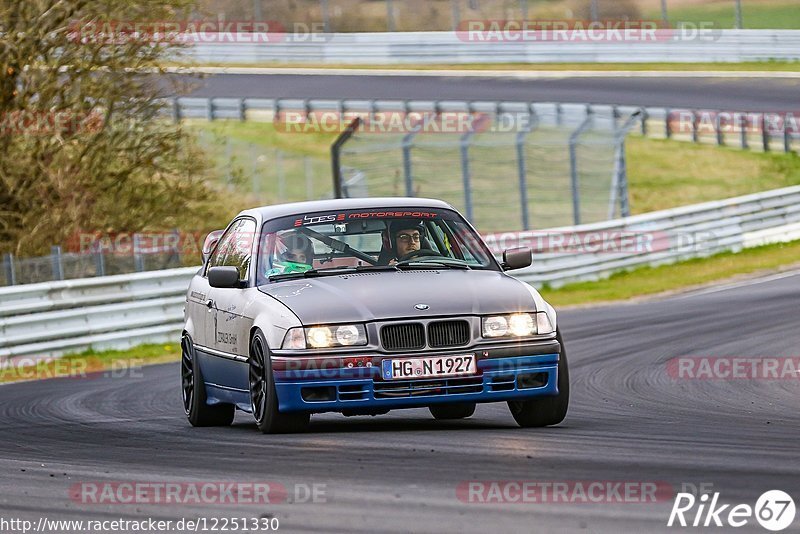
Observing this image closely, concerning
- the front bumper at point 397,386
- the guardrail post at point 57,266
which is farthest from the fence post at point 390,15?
the front bumper at point 397,386

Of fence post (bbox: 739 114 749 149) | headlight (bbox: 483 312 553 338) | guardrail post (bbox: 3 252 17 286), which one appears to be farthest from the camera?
fence post (bbox: 739 114 749 149)

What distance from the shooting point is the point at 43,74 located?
23.2m

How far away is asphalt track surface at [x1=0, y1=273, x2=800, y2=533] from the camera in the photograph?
254 inches

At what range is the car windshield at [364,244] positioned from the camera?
33.2 feet

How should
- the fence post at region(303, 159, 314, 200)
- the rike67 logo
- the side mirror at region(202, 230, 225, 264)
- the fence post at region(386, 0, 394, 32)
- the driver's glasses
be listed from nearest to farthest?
the rike67 logo, the driver's glasses, the side mirror at region(202, 230, 225, 264), the fence post at region(303, 159, 314, 200), the fence post at region(386, 0, 394, 32)

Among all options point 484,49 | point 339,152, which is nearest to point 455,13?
point 484,49

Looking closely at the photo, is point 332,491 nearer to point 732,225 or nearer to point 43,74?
point 43,74

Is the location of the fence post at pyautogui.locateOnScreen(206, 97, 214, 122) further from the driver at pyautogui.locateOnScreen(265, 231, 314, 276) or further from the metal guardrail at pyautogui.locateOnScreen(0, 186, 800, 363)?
the driver at pyautogui.locateOnScreen(265, 231, 314, 276)

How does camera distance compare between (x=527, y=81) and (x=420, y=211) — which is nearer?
(x=420, y=211)

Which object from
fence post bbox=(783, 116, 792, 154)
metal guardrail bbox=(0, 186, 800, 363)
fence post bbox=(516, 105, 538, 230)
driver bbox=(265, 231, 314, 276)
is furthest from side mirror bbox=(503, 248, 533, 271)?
fence post bbox=(783, 116, 792, 154)

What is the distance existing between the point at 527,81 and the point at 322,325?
118 feet

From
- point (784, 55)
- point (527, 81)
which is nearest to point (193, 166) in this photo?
point (527, 81)

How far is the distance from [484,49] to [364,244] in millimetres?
38907

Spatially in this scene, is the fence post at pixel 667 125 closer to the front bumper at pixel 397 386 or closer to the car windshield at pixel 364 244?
the car windshield at pixel 364 244
